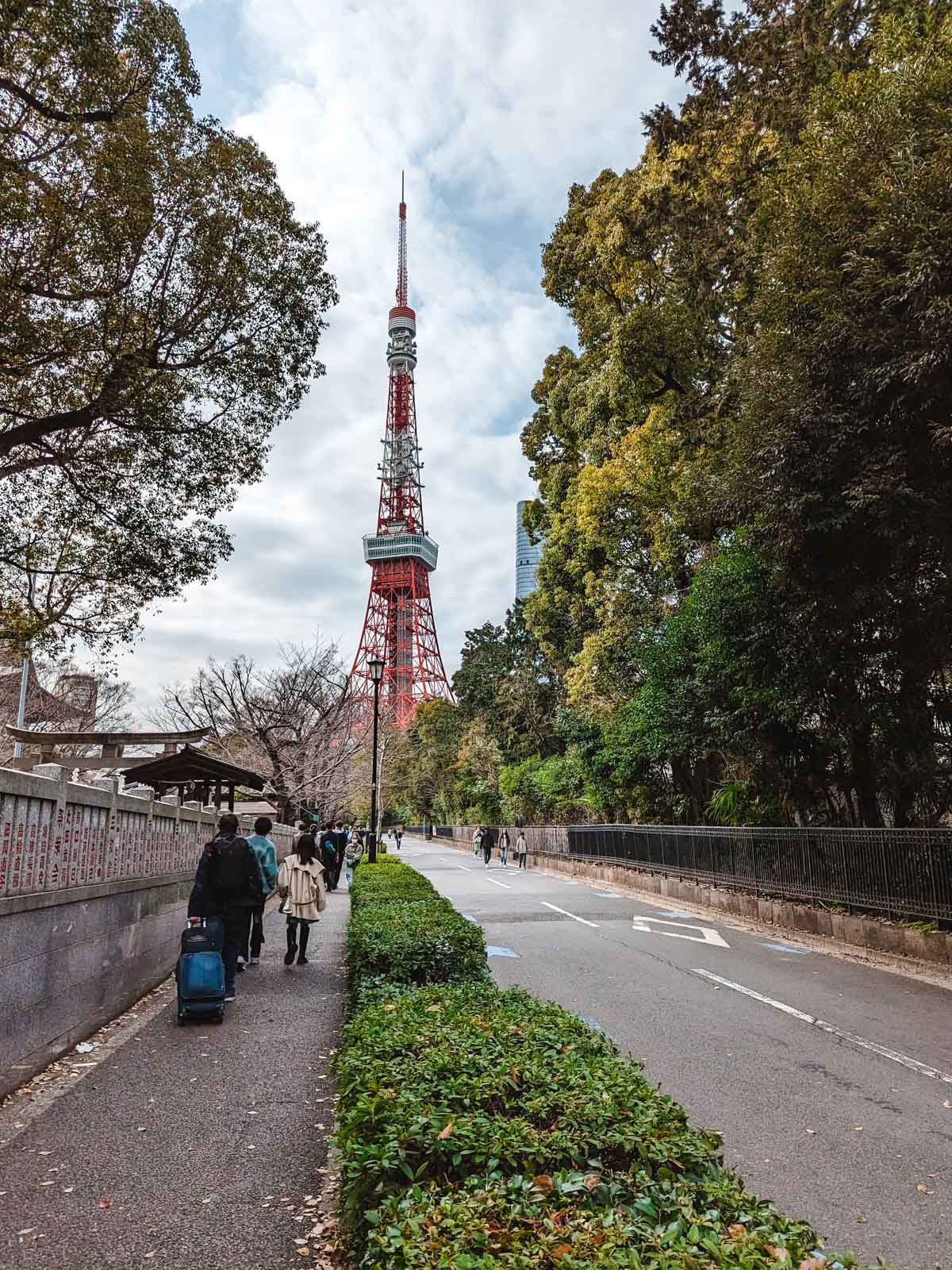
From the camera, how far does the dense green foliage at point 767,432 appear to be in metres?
8.27

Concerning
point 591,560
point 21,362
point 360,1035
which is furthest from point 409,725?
point 360,1035

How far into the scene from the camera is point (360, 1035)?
3.77 m

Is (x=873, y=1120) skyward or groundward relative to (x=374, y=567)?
groundward

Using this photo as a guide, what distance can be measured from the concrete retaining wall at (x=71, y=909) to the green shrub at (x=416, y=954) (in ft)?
6.57

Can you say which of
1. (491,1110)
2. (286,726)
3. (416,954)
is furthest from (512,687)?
(491,1110)

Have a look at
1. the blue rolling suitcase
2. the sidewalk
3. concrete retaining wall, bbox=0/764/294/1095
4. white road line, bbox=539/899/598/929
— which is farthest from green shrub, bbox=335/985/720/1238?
white road line, bbox=539/899/598/929

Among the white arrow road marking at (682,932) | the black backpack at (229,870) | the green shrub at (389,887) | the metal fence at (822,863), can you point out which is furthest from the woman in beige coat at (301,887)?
the metal fence at (822,863)

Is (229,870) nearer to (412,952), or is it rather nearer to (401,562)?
(412,952)

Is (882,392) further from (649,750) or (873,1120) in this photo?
(649,750)

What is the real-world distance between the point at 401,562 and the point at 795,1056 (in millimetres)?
69802

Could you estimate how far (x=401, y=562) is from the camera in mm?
74438

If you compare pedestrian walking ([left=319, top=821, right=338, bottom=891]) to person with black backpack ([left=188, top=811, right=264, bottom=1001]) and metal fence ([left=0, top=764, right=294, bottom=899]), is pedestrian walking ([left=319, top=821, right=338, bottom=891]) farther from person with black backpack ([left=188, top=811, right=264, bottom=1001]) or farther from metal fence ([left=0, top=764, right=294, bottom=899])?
person with black backpack ([left=188, top=811, right=264, bottom=1001])

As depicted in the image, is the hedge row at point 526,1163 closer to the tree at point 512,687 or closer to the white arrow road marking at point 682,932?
the white arrow road marking at point 682,932

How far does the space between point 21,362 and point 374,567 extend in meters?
67.3
